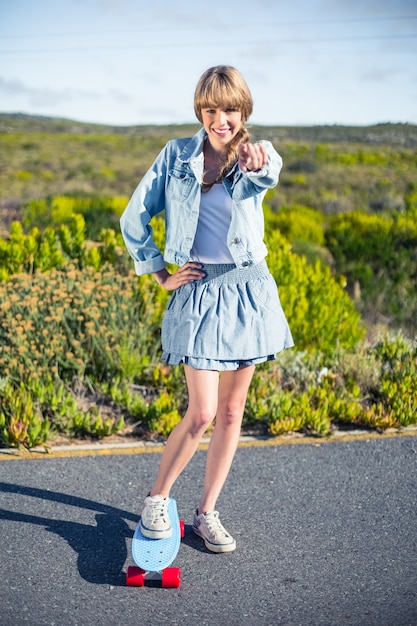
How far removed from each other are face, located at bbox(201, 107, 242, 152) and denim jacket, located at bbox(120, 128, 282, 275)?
0.34 ft

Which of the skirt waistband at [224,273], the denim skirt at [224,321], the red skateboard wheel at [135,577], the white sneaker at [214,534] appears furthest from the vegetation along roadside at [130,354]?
the skirt waistband at [224,273]

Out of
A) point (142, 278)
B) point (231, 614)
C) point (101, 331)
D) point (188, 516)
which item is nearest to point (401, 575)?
point (231, 614)

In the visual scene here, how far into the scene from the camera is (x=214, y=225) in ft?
10.5

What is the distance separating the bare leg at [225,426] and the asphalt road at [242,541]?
1.08 ft

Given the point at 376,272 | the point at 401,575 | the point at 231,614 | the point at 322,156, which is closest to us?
the point at 231,614

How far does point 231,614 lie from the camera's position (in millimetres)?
3021

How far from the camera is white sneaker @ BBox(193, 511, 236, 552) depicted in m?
3.49

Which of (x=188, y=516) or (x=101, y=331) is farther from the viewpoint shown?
(x=101, y=331)

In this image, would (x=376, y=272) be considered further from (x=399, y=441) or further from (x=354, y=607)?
(x=354, y=607)

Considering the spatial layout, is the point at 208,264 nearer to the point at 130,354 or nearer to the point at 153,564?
the point at 153,564

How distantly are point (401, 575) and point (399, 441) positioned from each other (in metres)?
1.73

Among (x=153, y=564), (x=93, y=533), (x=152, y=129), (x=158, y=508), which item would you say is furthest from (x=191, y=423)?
(x=152, y=129)

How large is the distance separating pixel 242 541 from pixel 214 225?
1485 mm

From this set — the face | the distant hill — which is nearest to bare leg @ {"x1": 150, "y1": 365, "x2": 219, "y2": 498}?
the face
